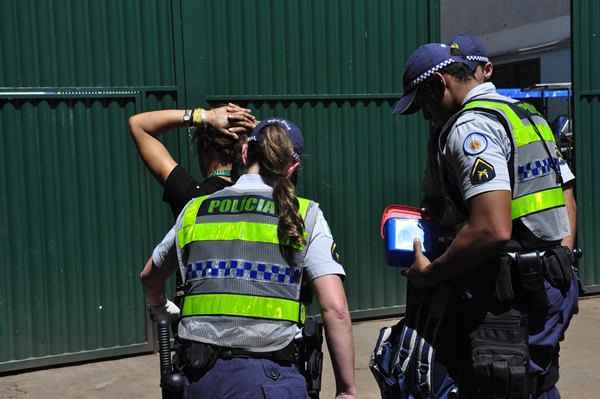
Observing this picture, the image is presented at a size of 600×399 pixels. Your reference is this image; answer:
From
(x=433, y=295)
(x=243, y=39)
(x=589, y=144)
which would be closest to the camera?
(x=433, y=295)

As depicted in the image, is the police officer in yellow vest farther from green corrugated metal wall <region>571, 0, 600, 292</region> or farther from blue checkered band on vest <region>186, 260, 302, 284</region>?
green corrugated metal wall <region>571, 0, 600, 292</region>

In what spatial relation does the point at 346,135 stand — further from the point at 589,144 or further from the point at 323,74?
the point at 589,144

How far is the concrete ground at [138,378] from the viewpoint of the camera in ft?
17.7

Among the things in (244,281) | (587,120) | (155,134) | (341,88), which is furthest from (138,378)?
(587,120)

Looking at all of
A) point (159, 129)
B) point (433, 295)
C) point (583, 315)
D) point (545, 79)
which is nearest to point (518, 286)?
point (433, 295)

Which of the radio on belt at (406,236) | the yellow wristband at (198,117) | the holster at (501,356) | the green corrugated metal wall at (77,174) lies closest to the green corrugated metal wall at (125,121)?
the green corrugated metal wall at (77,174)

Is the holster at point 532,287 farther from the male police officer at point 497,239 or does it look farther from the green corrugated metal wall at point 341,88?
the green corrugated metal wall at point 341,88

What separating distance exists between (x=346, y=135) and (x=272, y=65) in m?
0.92

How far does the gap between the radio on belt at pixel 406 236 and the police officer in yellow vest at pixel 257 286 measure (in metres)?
0.53

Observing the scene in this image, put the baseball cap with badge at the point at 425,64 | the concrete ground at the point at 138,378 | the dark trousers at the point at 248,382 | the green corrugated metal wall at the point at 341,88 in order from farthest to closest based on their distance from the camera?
the green corrugated metal wall at the point at 341,88, the concrete ground at the point at 138,378, the baseball cap with badge at the point at 425,64, the dark trousers at the point at 248,382

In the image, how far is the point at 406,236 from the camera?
123 inches

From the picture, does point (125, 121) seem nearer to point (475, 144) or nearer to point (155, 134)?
point (155, 134)

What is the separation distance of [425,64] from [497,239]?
77 centimetres

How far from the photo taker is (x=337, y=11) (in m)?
6.76
